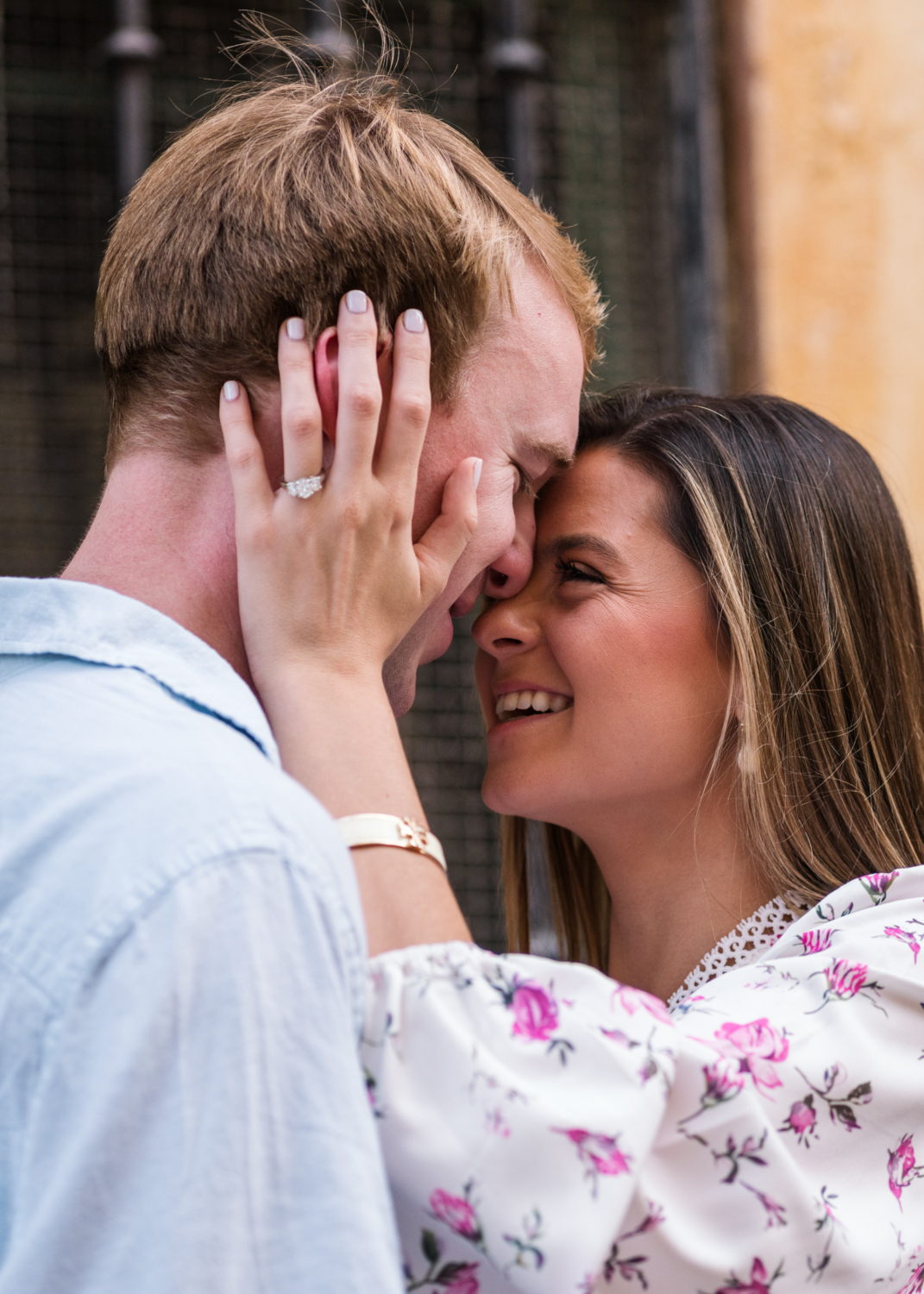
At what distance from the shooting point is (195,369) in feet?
4.42

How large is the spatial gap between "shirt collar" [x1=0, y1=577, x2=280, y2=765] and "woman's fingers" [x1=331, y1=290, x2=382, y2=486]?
0.27 m

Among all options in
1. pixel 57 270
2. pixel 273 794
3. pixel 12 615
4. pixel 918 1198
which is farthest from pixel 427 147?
pixel 57 270

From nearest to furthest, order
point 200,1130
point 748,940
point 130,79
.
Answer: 1. point 200,1130
2. point 748,940
3. point 130,79

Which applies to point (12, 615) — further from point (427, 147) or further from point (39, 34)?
point (39, 34)

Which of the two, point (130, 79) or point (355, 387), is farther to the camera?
point (130, 79)

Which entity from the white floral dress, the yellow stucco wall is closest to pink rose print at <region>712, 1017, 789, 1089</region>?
the white floral dress

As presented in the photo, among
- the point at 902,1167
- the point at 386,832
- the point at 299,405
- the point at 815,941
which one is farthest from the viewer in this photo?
the point at 815,941

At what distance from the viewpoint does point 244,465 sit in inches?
51.1

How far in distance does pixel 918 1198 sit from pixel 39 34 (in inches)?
131

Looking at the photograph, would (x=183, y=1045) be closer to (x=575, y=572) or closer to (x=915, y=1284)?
(x=915, y=1284)

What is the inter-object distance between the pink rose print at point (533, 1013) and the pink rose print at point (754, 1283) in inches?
11.9

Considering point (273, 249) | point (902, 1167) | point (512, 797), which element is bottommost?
point (902, 1167)

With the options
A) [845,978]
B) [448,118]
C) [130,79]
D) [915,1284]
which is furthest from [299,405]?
[448,118]

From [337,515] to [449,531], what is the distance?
0.57 feet
